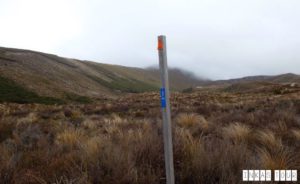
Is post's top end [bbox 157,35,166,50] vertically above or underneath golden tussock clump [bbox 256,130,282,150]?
above

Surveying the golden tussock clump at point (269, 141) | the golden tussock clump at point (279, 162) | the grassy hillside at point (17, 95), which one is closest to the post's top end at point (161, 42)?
the golden tussock clump at point (279, 162)

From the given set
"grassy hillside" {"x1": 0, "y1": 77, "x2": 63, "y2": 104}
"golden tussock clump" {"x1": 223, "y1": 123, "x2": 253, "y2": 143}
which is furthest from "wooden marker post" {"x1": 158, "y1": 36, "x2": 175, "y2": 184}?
"grassy hillside" {"x1": 0, "y1": 77, "x2": 63, "y2": 104}

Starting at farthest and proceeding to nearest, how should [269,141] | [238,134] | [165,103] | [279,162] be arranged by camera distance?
[238,134] → [269,141] → [279,162] → [165,103]

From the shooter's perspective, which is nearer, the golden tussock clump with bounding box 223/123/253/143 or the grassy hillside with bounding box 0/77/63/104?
the golden tussock clump with bounding box 223/123/253/143

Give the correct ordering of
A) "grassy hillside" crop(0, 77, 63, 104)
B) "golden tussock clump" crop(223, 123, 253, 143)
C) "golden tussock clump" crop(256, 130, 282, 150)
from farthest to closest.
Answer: "grassy hillside" crop(0, 77, 63, 104) < "golden tussock clump" crop(223, 123, 253, 143) < "golden tussock clump" crop(256, 130, 282, 150)

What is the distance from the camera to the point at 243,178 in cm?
327

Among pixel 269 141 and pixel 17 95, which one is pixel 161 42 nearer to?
pixel 269 141

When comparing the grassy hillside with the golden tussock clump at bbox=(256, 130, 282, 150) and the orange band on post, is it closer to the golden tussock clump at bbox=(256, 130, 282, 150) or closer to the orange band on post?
Result: the golden tussock clump at bbox=(256, 130, 282, 150)

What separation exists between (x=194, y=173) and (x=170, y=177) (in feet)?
2.79

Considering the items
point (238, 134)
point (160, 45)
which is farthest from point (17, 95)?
point (160, 45)

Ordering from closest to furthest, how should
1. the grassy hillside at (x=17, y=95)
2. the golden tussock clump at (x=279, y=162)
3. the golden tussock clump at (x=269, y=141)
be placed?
1. the golden tussock clump at (x=279, y=162)
2. the golden tussock clump at (x=269, y=141)
3. the grassy hillside at (x=17, y=95)

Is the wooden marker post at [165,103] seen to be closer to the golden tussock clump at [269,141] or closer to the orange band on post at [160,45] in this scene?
the orange band on post at [160,45]

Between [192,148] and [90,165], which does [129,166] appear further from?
[192,148]

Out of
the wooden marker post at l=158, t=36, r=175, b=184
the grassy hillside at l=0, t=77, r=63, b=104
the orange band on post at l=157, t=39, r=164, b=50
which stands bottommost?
the grassy hillside at l=0, t=77, r=63, b=104
